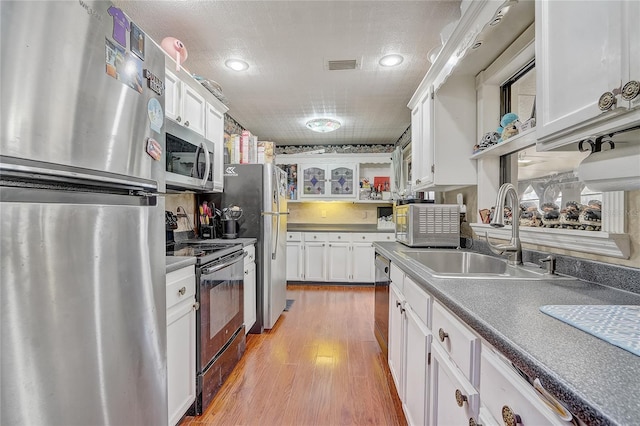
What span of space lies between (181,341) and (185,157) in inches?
44.9

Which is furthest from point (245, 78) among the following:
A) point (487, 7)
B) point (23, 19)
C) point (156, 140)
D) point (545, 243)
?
point (545, 243)

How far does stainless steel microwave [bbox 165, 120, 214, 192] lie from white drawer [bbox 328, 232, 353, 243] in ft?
8.80

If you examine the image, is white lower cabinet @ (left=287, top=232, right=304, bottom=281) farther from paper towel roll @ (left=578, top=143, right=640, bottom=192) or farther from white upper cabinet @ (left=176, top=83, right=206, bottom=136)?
paper towel roll @ (left=578, top=143, right=640, bottom=192)

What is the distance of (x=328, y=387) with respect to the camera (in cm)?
192

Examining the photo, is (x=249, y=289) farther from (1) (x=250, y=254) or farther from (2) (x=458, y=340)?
(2) (x=458, y=340)

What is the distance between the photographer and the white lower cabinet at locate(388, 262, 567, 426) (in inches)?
24.5

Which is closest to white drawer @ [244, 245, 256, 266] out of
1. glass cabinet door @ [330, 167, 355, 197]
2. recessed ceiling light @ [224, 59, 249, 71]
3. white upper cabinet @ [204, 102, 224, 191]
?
white upper cabinet @ [204, 102, 224, 191]

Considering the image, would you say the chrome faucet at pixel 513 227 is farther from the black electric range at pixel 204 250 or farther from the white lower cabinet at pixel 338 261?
the white lower cabinet at pixel 338 261

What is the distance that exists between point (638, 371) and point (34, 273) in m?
1.27

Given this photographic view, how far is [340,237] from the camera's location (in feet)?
14.9

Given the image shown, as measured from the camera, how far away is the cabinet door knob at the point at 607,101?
0.73 meters

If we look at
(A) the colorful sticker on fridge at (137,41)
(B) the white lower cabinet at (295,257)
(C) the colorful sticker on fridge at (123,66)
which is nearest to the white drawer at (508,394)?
(C) the colorful sticker on fridge at (123,66)

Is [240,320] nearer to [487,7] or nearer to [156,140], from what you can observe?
[156,140]

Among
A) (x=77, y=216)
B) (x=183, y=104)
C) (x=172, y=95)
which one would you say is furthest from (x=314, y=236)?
(x=77, y=216)
